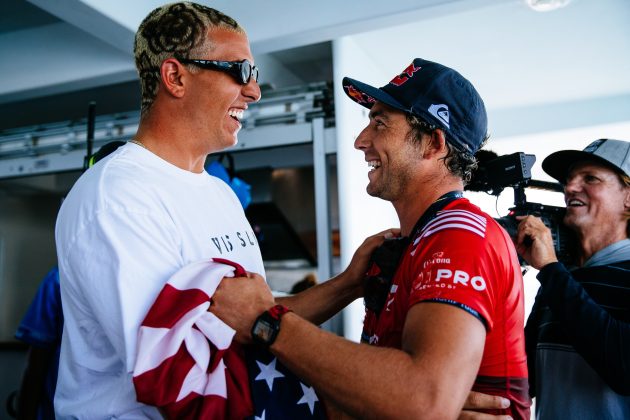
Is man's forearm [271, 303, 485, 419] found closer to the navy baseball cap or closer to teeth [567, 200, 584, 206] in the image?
the navy baseball cap

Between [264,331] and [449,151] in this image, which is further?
[449,151]

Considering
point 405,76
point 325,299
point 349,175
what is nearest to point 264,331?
point 325,299

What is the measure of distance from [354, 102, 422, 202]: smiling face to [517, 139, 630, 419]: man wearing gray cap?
2.52 ft

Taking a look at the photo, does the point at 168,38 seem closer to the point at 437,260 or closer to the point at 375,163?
the point at 375,163

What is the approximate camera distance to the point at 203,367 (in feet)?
3.73

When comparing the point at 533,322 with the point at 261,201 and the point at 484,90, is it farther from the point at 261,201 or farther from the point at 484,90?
the point at 261,201

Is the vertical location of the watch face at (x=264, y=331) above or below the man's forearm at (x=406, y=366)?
above

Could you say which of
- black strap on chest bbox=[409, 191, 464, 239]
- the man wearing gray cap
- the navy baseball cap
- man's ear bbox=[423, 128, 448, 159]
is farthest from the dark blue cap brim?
the man wearing gray cap

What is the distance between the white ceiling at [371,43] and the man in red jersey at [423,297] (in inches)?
62.4

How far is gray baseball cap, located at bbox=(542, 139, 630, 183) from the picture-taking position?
227 cm

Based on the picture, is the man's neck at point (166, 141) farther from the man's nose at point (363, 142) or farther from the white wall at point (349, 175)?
the white wall at point (349, 175)

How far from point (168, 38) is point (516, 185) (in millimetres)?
1293

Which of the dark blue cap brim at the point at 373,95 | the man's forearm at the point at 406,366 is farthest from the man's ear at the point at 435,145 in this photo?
the man's forearm at the point at 406,366

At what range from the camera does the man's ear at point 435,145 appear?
5.20 feet
